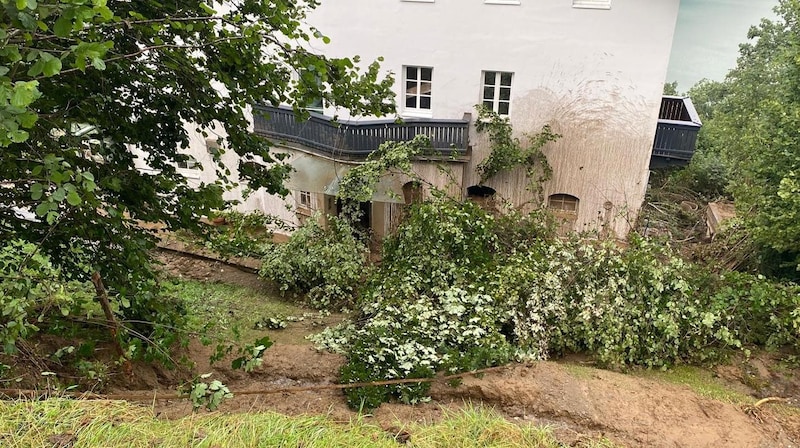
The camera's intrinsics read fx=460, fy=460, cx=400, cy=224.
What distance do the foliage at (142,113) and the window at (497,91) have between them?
8485 millimetres

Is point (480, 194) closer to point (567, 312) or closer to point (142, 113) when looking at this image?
point (567, 312)

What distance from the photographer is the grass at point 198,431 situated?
280cm

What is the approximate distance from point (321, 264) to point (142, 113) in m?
5.68

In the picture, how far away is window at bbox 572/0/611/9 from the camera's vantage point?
11148 millimetres

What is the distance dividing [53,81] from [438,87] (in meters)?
10.4

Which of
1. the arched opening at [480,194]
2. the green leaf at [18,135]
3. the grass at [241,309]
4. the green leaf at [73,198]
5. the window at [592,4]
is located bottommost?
the grass at [241,309]

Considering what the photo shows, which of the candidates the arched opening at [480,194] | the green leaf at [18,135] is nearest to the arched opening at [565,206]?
the arched opening at [480,194]

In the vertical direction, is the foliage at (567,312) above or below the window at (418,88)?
below

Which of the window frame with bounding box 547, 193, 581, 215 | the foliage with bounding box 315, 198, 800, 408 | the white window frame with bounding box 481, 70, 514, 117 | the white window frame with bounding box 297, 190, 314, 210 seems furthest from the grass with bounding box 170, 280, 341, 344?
the window frame with bounding box 547, 193, 581, 215

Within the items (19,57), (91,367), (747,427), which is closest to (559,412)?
(747,427)

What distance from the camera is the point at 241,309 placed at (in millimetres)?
9227

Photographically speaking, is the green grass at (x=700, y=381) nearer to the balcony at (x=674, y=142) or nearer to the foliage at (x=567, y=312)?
the foliage at (x=567, y=312)

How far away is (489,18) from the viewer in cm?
1188

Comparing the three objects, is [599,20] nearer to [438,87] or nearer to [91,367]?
[438,87]
